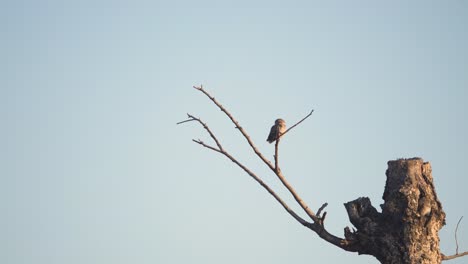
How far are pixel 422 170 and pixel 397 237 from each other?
25.7 inches

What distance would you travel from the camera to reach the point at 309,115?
536 centimetres

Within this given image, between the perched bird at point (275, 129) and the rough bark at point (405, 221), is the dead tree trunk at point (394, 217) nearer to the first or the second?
the rough bark at point (405, 221)

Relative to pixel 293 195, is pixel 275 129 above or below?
above

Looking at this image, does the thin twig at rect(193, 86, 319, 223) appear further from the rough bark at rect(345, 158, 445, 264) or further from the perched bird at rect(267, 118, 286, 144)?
the perched bird at rect(267, 118, 286, 144)

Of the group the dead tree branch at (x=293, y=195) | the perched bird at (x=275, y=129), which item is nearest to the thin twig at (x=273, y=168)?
the dead tree branch at (x=293, y=195)

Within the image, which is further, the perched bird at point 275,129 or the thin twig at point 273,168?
the perched bird at point 275,129

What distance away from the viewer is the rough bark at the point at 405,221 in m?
4.70

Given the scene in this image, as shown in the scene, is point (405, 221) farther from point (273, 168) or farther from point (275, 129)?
point (275, 129)

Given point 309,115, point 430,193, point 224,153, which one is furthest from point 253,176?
point 430,193

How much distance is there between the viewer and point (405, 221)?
482 cm

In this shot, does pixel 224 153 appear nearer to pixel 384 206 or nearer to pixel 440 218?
pixel 384 206

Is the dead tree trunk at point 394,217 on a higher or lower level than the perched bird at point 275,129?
lower

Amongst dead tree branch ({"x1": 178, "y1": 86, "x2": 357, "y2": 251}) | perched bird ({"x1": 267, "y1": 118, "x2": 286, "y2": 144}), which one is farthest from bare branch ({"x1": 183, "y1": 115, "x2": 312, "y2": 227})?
perched bird ({"x1": 267, "y1": 118, "x2": 286, "y2": 144})

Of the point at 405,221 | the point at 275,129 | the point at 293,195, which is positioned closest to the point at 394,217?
the point at 405,221
